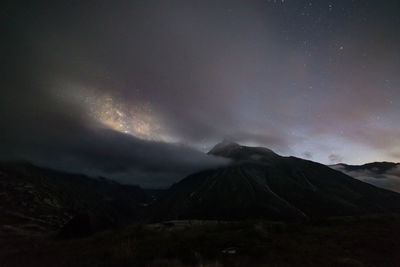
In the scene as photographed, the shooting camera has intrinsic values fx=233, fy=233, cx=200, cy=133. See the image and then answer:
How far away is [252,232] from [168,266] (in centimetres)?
1205

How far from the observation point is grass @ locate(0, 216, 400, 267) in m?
14.4

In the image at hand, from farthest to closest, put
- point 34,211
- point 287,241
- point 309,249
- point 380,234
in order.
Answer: point 34,211 < point 380,234 < point 287,241 < point 309,249

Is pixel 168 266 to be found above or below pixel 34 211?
above

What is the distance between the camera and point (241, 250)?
17.0 meters

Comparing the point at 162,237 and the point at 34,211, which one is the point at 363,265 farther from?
the point at 34,211

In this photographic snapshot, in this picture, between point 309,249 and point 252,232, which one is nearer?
point 309,249

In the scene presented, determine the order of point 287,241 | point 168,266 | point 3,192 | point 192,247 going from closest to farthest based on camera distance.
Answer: point 168,266 < point 192,247 < point 287,241 < point 3,192

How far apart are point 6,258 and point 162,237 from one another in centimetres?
1204

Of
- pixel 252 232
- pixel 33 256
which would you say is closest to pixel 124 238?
pixel 33 256

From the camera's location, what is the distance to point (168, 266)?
42.7ft

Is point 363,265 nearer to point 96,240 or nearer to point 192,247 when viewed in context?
point 192,247

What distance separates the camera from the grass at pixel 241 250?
14406mm

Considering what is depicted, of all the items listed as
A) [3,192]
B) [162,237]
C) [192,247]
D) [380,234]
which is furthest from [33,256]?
[3,192]

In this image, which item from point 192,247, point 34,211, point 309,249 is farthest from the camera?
point 34,211
